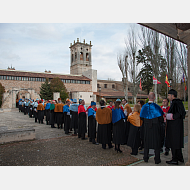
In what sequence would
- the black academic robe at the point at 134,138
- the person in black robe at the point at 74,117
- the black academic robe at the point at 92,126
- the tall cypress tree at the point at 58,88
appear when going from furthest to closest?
the tall cypress tree at the point at 58,88 → the person in black robe at the point at 74,117 → the black academic robe at the point at 92,126 → the black academic robe at the point at 134,138

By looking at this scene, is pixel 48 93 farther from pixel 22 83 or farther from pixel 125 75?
pixel 125 75

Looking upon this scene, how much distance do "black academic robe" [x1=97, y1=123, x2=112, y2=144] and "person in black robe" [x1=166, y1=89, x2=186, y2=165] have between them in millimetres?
1957

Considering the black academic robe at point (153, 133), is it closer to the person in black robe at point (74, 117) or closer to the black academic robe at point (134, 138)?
the black academic robe at point (134, 138)

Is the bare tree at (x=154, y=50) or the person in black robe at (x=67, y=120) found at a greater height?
the bare tree at (x=154, y=50)

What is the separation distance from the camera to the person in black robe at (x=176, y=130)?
13.6 ft

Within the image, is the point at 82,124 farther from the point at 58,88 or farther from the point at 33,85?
the point at 33,85

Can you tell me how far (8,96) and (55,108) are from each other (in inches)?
942

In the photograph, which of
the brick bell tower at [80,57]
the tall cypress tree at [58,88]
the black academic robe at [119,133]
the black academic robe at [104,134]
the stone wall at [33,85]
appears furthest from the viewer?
the brick bell tower at [80,57]

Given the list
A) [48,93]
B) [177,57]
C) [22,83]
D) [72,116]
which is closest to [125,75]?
[177,57]

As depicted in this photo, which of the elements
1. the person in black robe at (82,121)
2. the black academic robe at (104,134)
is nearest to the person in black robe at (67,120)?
the person in black robe at (82,121)

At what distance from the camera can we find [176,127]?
13.9ft

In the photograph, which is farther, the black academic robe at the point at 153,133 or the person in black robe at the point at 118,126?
the person in black robe at the point at 118,126

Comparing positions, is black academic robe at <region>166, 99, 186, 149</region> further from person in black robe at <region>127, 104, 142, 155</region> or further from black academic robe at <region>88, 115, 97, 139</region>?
black academic robe at <region>88, 115, 97, 139</region>

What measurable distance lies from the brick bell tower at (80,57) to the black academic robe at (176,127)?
6221 cm
